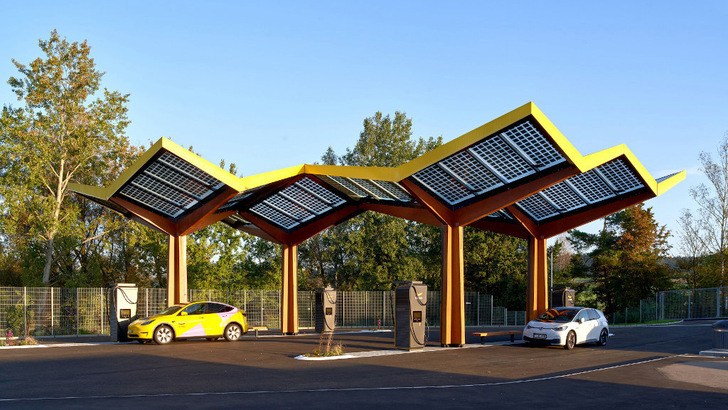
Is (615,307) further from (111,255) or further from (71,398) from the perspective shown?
(71,398)

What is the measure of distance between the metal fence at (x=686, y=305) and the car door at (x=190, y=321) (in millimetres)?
31765

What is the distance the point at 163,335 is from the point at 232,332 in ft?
8.95

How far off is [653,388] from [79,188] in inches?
861

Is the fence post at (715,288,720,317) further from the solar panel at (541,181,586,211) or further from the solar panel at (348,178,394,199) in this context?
the solar panel at (348,178,394,199)

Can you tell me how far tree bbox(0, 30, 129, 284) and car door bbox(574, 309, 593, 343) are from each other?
27.9 meters

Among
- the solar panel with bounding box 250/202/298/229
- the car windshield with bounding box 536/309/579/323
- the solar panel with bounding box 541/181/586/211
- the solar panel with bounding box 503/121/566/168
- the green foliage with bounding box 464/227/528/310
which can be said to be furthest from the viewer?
the green foliage with bounding box 464/227/528/310

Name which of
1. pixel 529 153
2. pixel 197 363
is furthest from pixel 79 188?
pixel 529 153

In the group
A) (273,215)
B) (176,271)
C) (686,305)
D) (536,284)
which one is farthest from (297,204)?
(686,305)

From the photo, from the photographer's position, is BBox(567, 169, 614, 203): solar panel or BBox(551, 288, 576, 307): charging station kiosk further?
BBox(551, 288, 576, 307): charging station kiosk

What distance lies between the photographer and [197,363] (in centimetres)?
1709

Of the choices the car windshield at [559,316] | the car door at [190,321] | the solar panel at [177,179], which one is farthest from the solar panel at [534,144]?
the car door at [190,321]

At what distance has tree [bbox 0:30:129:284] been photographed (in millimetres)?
36312

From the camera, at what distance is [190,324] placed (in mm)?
24062

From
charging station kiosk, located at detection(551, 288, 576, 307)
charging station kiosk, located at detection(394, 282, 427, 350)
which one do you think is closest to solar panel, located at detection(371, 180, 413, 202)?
charging station kiosk, located at detection(394, 282, 427, 350)
